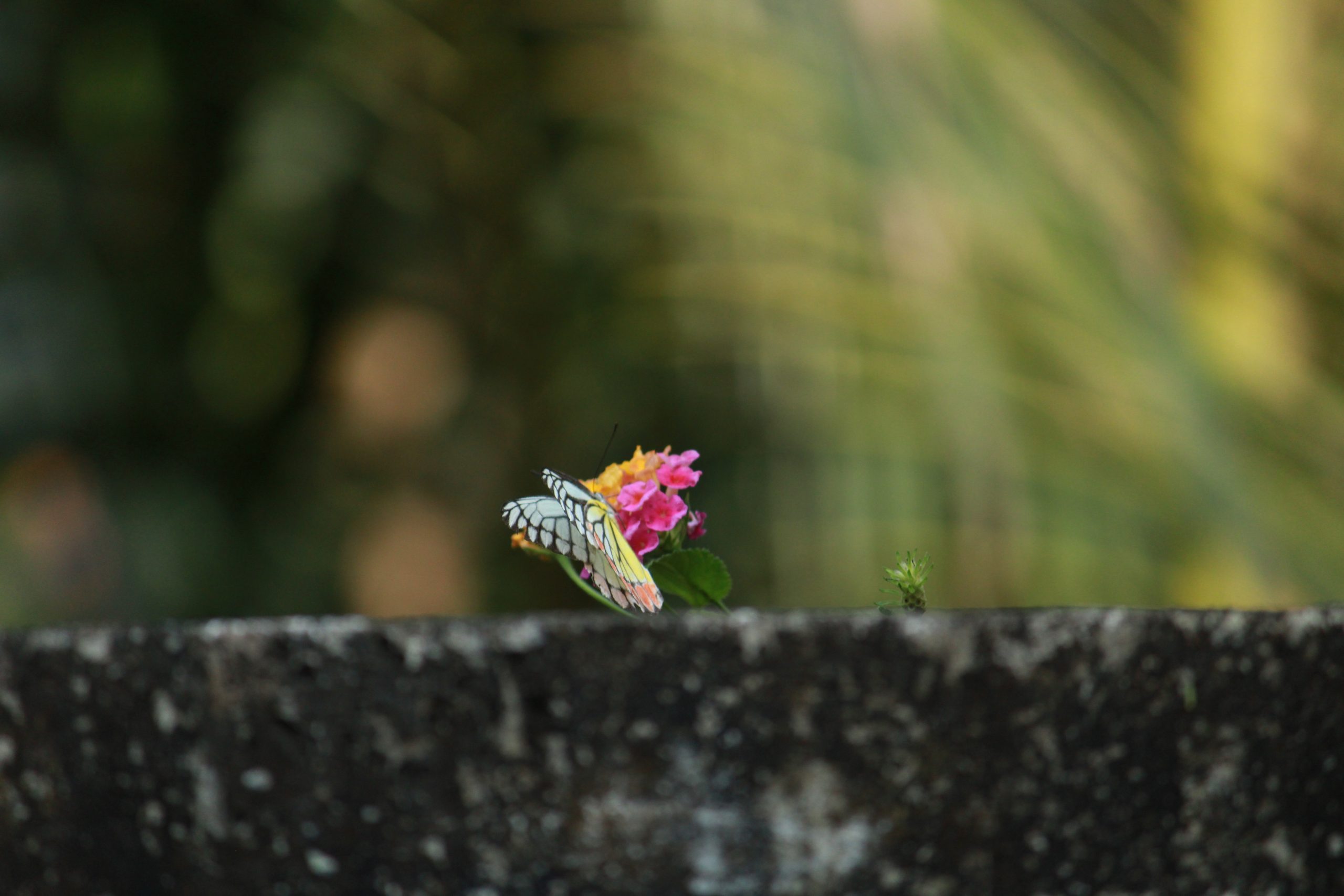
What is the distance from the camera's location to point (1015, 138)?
2.18 feet

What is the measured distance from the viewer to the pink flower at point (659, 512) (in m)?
0.31

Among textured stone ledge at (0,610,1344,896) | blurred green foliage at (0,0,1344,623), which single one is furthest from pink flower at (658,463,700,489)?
blurred green foliage at (0,0,1344,623)

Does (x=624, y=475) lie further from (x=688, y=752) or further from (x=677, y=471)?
(x=688, y=752)

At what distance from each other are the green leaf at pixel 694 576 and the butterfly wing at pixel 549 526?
0.8 inches

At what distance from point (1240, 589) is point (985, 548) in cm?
20

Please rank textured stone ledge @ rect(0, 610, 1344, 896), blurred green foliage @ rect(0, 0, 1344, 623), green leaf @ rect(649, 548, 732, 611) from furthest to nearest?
blurred green foliage @ rect(0, 0, 1344, 623)
green leaf @ rect(649, 548, 732, 611)
textured stone ledge @ rect(0, 610, 1344, 896)

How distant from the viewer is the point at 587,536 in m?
0.28

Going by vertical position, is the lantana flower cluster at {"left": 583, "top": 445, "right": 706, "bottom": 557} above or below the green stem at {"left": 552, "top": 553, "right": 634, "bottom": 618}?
above

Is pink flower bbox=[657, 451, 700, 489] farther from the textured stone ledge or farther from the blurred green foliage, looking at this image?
the blurred green foliage

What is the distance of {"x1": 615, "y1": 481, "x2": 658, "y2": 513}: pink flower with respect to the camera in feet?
0.99

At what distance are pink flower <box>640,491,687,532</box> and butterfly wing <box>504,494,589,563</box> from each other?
0.08ft

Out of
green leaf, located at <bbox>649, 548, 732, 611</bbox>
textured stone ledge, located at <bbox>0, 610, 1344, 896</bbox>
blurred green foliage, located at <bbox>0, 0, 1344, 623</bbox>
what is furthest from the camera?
blurred green foliage, located at <bbox>0, 0, 1344, 623</bbox>

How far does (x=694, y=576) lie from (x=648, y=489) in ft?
0.08

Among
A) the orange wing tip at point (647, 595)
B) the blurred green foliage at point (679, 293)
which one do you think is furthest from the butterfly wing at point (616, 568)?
the blurred green foliage at point (679, 293)
